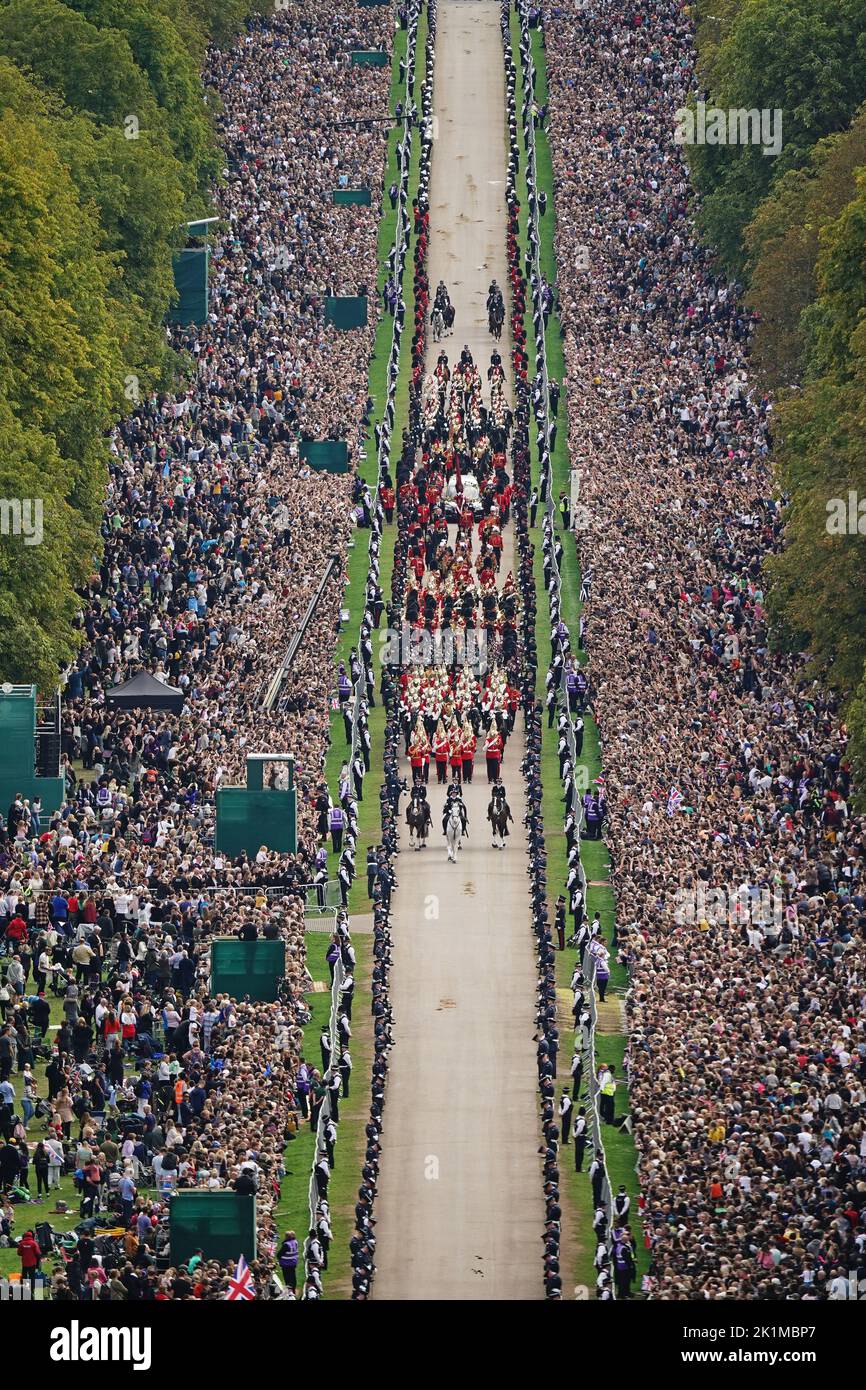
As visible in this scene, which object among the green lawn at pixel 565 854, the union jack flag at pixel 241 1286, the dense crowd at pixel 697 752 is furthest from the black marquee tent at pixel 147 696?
the union jack flag at pixel 241 1286

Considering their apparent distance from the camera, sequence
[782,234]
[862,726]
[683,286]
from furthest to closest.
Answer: [683,286] < [782,234] < [862,726]

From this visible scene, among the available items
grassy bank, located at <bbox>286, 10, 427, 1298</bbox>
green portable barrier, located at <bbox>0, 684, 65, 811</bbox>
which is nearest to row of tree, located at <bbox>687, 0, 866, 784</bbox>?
grassy bank, located at <bbox>286, 10, 427, 1298</bbox>

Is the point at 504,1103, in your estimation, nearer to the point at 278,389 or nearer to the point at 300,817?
the point at 300,817

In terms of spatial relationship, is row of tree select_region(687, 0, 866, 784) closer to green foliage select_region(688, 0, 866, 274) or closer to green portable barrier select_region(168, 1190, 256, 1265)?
green foliage select_region(688, 0, 866, 274)

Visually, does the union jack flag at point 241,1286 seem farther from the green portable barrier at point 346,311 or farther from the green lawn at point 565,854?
the green portable barrier at point 346,311

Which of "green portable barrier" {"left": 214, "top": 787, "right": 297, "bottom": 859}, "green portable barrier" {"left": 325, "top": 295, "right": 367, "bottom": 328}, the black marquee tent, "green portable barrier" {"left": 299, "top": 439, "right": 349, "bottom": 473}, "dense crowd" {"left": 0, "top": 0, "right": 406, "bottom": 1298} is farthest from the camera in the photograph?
"green portable barrier" {"left": 325, "top": 295, "right": 367, "bottom": 328}
